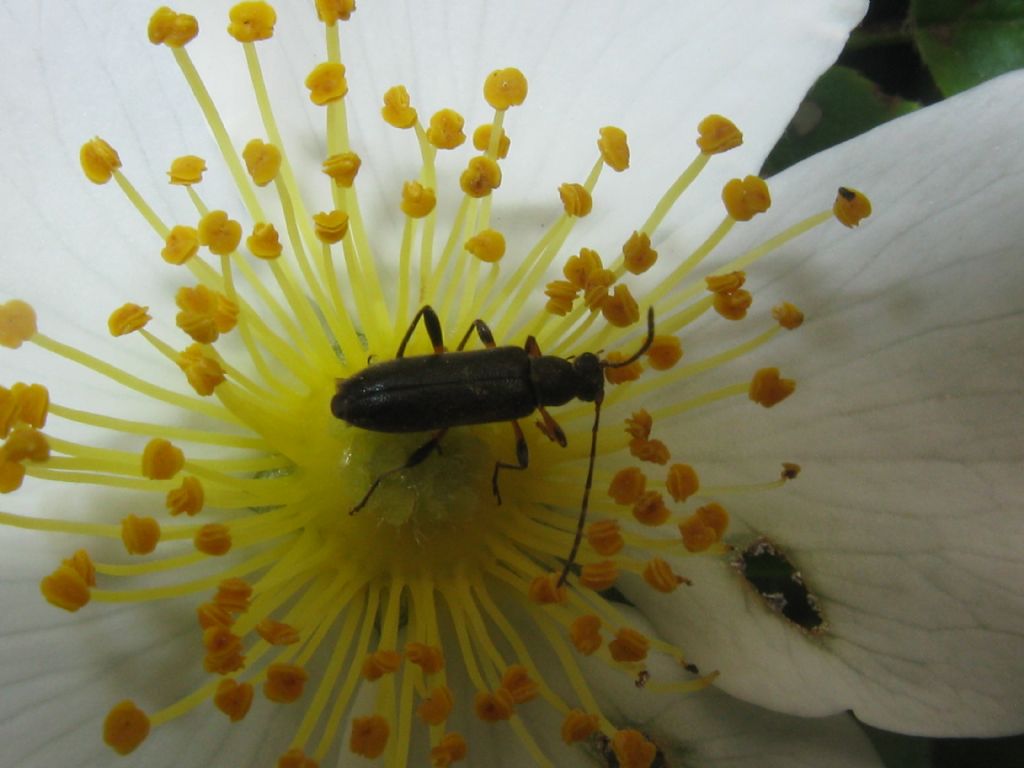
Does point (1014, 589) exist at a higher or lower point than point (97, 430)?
lower

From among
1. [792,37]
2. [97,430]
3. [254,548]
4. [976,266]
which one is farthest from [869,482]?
[97,430]

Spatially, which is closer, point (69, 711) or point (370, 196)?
point (69, 711)

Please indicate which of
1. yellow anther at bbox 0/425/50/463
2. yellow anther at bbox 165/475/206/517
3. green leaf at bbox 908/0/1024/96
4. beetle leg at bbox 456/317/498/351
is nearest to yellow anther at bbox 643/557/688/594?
beetle leg at bbox 456/317/498/351

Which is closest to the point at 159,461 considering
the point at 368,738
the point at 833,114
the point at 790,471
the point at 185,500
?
the point at 185,500

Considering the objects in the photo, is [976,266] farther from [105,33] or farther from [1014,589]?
[105,33]

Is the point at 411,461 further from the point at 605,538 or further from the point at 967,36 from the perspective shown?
the point at 967,36

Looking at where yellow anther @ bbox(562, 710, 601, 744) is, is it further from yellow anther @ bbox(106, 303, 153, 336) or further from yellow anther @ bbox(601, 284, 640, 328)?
yellow anther @ bbox(106, 303, 153, 336)

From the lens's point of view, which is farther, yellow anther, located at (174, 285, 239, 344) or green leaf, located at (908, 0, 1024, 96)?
green leaf, located at (908, 0, 1024, 96)
